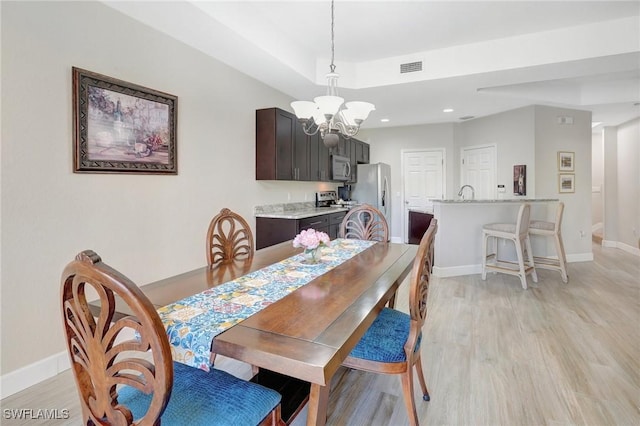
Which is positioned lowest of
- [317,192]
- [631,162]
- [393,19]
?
[317,192]

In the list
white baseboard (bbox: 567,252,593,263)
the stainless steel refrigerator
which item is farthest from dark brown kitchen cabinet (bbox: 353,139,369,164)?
white baseboard (bbox: 567,252,593,263)

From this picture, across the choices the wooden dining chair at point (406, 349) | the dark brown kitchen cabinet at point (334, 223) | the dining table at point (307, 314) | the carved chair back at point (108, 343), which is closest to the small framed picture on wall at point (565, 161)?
the dark brown kitchen cabinet at point (334, 223)

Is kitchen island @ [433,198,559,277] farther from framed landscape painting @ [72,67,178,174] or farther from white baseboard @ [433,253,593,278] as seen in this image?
framed landscape painting @ [72,67,178,174]

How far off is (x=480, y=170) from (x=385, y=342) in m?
5.54

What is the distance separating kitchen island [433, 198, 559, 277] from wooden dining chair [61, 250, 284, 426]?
3742 mm

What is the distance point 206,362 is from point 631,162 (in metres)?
7.78

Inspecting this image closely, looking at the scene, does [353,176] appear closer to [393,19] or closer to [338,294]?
[393,19]

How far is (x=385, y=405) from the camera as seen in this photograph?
1852 millimetres

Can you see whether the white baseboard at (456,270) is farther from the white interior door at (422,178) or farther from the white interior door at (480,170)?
the white interior door at (422,178)

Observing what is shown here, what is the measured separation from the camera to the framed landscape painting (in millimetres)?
2230

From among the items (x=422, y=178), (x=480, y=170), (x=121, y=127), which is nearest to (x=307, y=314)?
(x=121, y=127)

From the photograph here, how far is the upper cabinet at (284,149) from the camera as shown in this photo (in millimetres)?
3920

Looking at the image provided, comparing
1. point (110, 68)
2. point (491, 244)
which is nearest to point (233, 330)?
point (110, 68)

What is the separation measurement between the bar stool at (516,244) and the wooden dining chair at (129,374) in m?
3.71
